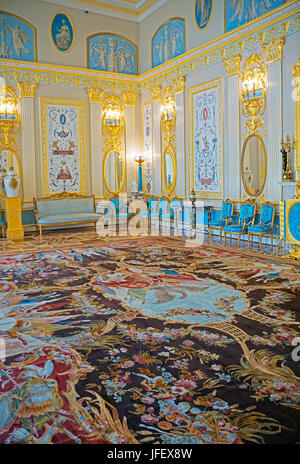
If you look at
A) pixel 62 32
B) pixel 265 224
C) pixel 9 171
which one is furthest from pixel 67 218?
pixel 62 32

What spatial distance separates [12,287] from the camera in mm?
5465

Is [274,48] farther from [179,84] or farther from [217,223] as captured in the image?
[217,223]

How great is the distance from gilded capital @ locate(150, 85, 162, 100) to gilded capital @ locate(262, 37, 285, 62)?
163 inches

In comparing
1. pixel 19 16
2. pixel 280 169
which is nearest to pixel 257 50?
pixel 280 169

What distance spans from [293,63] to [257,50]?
1.10 m

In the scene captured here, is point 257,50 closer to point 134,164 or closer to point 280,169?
point 280,169

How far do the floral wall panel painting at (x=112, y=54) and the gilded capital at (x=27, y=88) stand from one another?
74.3 inches

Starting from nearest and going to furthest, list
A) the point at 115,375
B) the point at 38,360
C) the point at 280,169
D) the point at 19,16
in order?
the point at 115,375, the point at 38,360, the point at 280,169, the point at 19,16

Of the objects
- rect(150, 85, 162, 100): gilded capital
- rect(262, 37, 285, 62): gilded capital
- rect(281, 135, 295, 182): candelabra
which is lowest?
rect(281, 135, 295, 182): candelabra

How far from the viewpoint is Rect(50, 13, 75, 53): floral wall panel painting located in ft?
37.8

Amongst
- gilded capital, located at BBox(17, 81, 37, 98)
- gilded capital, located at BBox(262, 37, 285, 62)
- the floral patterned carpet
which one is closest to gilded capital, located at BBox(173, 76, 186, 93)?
gilded capital, located at BBox(262, 37, 285, 62)

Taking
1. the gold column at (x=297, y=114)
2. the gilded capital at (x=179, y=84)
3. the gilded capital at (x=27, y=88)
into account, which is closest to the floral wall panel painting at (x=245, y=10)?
the gold column at (x=297, y=114)

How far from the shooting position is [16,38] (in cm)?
1105

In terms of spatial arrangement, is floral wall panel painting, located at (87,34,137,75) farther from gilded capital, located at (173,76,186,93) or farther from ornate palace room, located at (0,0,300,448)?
gilded capital, located at (173,76,186,93)
